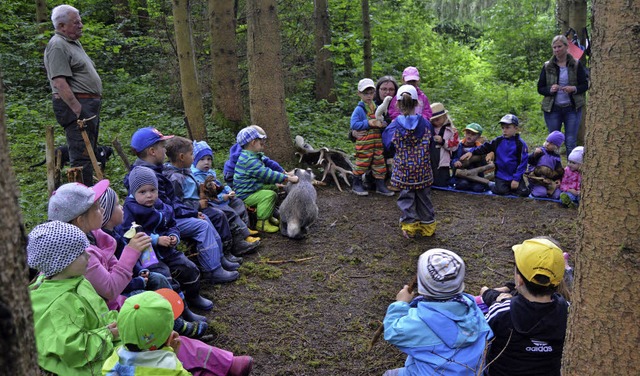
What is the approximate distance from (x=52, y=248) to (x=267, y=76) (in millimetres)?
5231

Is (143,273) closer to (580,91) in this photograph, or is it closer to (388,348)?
(388,348)

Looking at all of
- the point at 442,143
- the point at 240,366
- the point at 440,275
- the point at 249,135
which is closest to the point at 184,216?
the point at 249,135

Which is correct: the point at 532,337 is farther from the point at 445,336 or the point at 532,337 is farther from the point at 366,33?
the point at 366,33

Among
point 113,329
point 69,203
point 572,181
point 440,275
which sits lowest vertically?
point 572,181

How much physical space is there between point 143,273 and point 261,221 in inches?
102

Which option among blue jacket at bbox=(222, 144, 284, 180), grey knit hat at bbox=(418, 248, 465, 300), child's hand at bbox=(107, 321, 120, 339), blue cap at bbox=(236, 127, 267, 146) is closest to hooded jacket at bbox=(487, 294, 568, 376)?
grey knit hat at bbox=(418, 248, 465, 300)

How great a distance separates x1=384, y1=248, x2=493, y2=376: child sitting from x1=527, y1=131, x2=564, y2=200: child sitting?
16.6 feet

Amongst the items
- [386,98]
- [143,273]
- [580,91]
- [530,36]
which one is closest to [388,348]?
[143,273]

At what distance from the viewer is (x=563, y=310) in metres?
2.80

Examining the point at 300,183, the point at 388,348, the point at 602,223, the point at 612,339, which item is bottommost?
the point at 388,348

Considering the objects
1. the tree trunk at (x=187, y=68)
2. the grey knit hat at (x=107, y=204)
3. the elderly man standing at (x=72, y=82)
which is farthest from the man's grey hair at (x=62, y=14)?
the grey knit hat at (x=107, y=204)

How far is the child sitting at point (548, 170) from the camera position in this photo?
23.4 ft

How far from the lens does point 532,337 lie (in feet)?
9.10

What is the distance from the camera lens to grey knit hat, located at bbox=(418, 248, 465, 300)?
2721 mm
